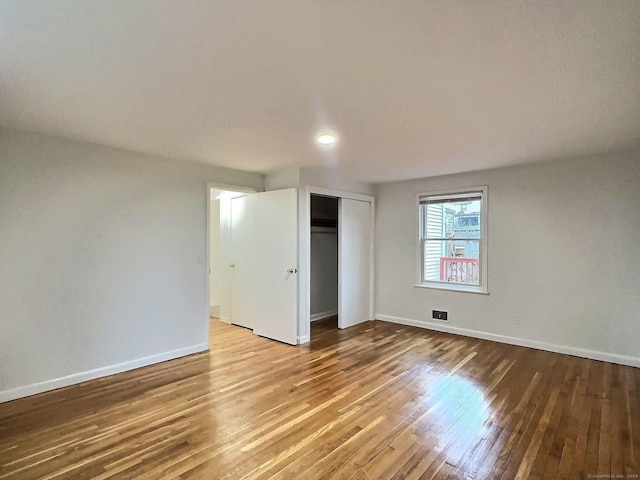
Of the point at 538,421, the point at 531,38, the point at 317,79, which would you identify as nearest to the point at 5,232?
the point at 317,79

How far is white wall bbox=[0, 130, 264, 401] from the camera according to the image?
9.84ft

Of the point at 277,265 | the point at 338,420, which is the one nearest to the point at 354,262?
the point at 277,265

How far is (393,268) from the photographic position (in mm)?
5691

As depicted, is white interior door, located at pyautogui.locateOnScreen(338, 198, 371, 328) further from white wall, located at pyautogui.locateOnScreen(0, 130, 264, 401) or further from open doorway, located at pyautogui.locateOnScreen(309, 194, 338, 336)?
white wall, located at pyautogui.locateOnScreen(0, 130, 264, 401)

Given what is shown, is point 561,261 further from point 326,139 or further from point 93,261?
point 93,261

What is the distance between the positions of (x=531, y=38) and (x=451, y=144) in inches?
70.8

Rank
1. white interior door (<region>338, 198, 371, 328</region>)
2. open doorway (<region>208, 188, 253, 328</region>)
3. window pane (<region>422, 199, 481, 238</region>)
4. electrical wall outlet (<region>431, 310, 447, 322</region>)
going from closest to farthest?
1. window pane (<region>422, 199, 481, 238</region>)
2. electrical wall outlet (<region>431, 310, 447, 322</region>)
3. white interior door (<region>338, 198, 371, 328</region>)
4. open doorway (<region>208, 188, 253, 328</region>)

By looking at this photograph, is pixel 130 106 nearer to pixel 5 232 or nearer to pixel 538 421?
pixel 5 232

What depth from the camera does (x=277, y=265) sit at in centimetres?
468

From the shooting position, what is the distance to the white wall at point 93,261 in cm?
300

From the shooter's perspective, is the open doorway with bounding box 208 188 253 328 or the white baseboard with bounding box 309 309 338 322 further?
the white baseboard with bounding box 309 309 338 322

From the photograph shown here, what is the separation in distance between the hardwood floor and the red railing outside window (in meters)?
1.27

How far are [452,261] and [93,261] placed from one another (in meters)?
4.70

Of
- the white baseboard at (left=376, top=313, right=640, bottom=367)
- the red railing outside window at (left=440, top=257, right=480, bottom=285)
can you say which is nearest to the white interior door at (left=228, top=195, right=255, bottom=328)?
the white baseboard at (left=376, top=313, right=640, bottom=367)
